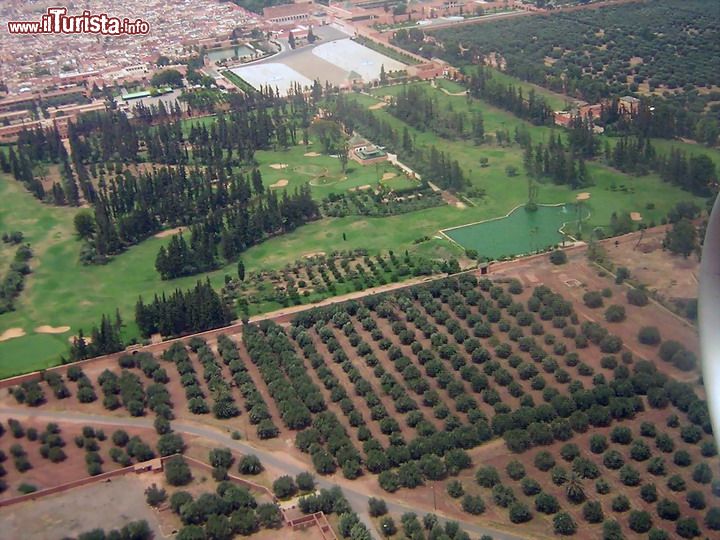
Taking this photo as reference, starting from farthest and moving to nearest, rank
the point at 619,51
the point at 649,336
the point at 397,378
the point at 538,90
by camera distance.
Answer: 1. the point at 619,51
2. the point at 538,90
3. the point at 649,336
4. the point at 397,378

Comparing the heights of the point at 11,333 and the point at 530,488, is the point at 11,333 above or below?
below

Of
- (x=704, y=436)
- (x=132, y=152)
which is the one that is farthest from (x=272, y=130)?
(x=704, y=436)

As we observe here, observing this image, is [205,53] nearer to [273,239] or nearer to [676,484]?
[273,239]

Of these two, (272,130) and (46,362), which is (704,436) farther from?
(272,130)

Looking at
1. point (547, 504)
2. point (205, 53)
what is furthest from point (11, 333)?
point (205, 53)

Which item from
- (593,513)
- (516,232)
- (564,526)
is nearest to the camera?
(564,526)

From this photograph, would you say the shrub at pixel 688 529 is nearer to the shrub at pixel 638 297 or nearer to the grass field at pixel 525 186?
the shrub at pixel 638 297

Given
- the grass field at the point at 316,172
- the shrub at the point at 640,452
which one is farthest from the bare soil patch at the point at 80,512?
the grass field at the point at 316,172

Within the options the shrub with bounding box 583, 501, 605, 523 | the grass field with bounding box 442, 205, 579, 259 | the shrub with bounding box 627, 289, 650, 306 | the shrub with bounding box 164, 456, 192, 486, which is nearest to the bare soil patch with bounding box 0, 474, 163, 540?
the shrub with bounding box 164, 456, 192, 486

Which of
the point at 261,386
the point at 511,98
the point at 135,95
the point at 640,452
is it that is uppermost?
the point at 511,98
